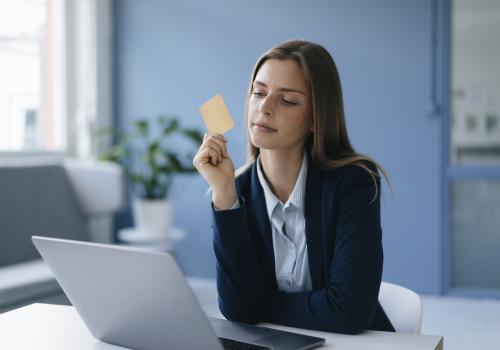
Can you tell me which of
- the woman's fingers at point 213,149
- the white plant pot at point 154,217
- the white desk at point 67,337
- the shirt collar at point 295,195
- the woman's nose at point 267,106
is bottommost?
the white plant pot at point 154,217

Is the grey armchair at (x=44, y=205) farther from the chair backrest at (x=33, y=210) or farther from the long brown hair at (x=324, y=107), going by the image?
the long brown hair at (x=324, y=107)

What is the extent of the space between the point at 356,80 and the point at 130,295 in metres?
3.19

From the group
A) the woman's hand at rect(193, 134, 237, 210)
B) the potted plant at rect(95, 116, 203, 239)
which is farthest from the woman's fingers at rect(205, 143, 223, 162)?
the potted plant at rect(95, 116, 203, 239)

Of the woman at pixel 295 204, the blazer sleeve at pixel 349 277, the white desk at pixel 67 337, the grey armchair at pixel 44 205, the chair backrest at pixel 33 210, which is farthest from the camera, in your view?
the chair backrest at pixel 33 210

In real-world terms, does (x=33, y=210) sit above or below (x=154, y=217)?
above

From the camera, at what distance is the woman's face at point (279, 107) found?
4.91ft

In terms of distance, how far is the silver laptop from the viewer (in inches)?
37.6

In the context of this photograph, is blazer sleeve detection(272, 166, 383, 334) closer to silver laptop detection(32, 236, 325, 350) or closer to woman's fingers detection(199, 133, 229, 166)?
silver laptop detection(32, 236, 325, 350)

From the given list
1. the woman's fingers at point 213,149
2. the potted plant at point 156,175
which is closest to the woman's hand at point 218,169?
the woman's fingers at point 213,149

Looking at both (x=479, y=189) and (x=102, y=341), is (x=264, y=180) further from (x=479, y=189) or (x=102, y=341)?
(x=479, y=189)

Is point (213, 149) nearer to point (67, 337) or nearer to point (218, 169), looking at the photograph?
point (218, 169)

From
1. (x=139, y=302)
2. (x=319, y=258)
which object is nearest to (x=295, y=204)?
(x=319, y=258)

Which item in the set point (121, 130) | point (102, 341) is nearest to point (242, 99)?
point (121, 130)

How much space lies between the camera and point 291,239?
5.01 feet
